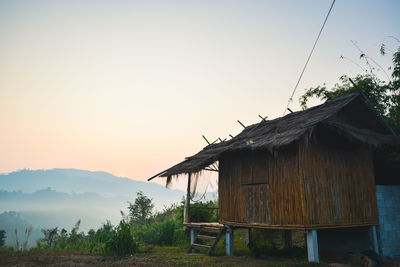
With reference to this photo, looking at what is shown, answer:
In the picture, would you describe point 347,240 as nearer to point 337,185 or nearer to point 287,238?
point 287,238

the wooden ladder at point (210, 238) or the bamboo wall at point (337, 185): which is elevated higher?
the bamboo wall at point (337, 185)

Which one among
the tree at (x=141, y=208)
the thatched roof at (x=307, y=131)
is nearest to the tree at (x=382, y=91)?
the thatched roof at (x=307, y=131)

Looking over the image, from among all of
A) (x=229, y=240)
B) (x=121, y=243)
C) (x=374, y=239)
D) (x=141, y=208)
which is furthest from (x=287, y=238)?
(x=141, y=208)

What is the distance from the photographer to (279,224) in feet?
26.8

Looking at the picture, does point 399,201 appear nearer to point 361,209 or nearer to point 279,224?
point 361,209

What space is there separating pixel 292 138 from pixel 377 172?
244 inches

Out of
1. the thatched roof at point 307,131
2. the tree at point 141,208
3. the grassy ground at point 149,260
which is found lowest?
the grassy ground at point 149,260

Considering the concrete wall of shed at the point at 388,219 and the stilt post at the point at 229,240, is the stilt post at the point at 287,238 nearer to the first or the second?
the stilt post at the point at 229,240

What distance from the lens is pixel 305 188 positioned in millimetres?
7734

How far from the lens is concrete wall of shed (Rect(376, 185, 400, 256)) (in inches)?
359

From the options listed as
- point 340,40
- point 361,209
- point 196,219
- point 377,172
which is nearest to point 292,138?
point 361,209

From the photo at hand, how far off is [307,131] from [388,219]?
15.3ft

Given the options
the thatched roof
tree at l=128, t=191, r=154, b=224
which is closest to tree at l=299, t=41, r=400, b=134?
the thatched roof

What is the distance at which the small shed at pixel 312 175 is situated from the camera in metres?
7.78
